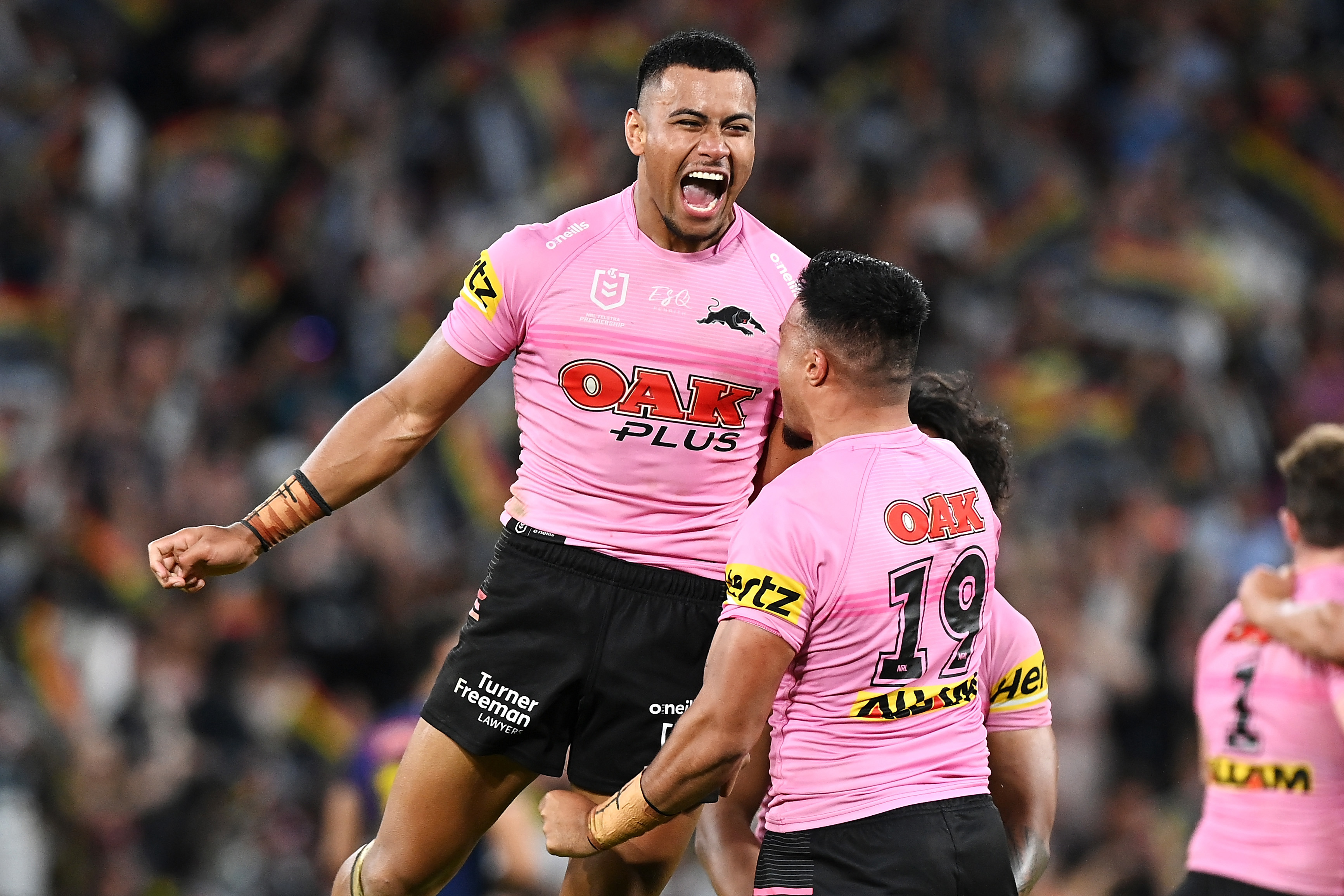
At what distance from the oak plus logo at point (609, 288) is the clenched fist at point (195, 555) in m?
1.07

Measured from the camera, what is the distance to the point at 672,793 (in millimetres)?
3461

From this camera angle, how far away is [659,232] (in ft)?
12.9

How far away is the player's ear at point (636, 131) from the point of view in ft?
12.9

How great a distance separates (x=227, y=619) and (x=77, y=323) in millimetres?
2161

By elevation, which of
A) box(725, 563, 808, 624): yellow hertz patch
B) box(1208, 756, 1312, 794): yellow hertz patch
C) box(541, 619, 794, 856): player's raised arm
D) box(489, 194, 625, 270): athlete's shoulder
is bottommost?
box(1208, 756, 1312, 794): yellow hertz patch

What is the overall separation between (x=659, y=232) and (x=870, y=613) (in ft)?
3.71

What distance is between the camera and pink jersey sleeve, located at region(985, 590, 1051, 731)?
4.07 m

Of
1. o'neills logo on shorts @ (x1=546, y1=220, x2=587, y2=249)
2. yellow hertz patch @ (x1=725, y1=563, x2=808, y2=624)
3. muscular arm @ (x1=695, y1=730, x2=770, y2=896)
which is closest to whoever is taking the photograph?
yellow hertz patch @ (x1=725, y1=563, x2=808, y2=624)

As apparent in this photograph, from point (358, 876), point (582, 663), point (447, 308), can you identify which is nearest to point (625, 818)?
point (582, 663)

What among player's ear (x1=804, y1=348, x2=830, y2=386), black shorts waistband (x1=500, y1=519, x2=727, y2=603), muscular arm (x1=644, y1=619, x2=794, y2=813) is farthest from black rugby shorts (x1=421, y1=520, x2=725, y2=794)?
player's ear (x1=804, y1=348, x2=830, y2=386)

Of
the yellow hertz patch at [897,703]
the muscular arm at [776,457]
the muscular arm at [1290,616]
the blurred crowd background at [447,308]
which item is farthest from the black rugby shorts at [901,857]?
the blurred crowd background at [447,308]

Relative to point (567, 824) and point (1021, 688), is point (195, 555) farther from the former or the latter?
point (1021, 688)

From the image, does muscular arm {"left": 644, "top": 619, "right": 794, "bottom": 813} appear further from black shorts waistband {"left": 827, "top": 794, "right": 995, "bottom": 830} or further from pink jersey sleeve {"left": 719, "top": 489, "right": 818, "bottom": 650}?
black shorts waistband {"left": 827, "top": 794, "right": 995, "bottom": 830}

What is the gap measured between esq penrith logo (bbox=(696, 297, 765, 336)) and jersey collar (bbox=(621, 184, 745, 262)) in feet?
0.45
